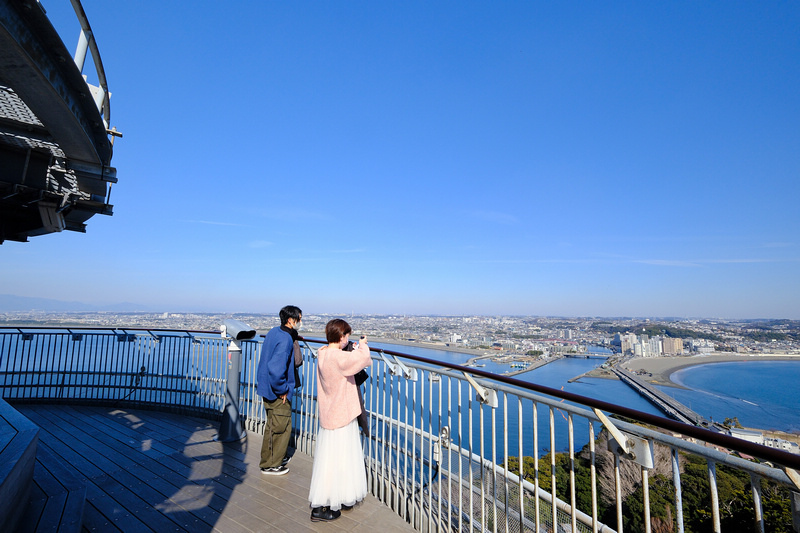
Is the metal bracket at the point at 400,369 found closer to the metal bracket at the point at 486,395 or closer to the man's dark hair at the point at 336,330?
the man's dark hair at the point at 336,330

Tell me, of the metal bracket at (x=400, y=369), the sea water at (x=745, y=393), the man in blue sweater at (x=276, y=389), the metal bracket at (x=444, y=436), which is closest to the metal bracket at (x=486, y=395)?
the metal bracket at (x=444, y=436)

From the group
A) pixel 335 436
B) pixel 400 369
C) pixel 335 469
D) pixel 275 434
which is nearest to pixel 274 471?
pixel 275 434

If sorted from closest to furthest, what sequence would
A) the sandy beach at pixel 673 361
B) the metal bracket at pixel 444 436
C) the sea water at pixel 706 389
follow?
the metal bracket at pixel 444 436
the sea water at pixel 706 389
the sandy beach at pixel 673 361

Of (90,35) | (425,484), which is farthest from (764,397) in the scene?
(90,35)

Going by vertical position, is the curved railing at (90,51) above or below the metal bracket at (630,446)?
above

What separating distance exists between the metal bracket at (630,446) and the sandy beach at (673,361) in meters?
44.4

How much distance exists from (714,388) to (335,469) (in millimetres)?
47078

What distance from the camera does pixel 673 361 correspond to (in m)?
49.8

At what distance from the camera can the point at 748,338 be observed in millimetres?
52250

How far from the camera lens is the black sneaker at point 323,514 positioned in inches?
118

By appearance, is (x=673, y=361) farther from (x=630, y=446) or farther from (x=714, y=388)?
(x=630, y=446)

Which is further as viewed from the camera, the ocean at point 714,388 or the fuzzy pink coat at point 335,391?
A: the ocean at point 714,388

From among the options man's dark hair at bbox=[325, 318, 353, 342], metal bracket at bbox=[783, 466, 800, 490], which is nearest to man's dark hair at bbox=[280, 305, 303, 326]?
man's dark hair at bbox=[325, 318, 353, 342]

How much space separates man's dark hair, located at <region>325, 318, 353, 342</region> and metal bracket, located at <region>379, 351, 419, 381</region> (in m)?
0.54
